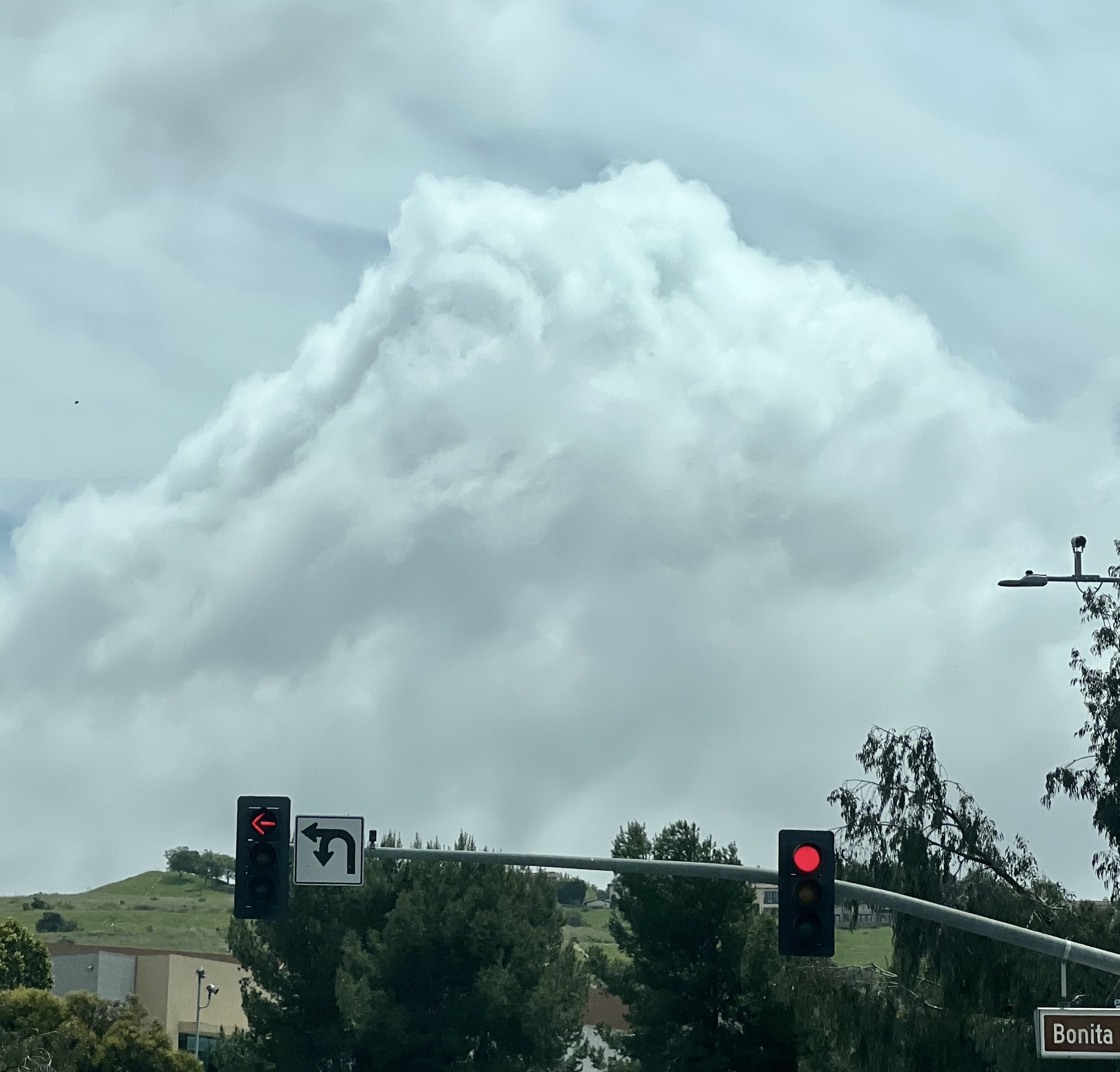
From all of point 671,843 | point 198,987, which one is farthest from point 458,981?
point 198,987

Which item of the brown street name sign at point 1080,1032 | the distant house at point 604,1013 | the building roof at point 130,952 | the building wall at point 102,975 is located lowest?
the distant house at point 604,1013

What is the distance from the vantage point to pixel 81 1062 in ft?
310

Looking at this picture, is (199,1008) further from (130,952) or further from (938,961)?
(938,961)

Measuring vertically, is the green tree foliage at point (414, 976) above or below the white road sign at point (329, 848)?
below

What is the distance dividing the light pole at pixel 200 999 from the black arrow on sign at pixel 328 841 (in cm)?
8753

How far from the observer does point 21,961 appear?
125 m

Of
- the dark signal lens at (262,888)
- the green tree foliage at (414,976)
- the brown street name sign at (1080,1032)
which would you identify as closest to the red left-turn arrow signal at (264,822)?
the dark signal lens at (262,888)

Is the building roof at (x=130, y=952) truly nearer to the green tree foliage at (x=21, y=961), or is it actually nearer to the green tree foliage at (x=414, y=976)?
the green tree foliage at (x=21, y=961)

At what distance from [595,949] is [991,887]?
99.5 ft

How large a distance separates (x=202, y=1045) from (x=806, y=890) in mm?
112488

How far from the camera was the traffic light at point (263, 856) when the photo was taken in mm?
20062

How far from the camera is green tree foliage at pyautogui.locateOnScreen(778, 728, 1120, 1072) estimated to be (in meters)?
39.0

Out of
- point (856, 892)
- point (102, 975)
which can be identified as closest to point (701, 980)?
point (856, 892)

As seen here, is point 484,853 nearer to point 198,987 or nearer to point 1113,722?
point 1113,722
